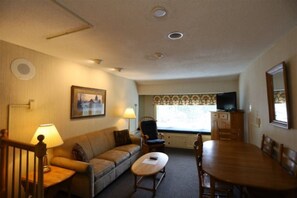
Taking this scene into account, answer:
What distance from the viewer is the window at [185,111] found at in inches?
217

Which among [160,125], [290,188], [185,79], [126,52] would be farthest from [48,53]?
[160,125]

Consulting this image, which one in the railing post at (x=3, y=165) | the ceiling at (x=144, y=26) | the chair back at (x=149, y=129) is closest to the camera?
the ceiling at (x=144, y=26)

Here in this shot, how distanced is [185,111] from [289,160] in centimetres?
423

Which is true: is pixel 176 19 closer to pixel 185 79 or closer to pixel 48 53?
Answer: pixel 48 53

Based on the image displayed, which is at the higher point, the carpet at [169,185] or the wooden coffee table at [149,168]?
the wooden coffee table at [149,168]

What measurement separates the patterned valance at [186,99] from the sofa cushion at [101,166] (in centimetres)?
345

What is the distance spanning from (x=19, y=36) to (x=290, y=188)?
328cm

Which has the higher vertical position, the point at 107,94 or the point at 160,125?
the point at 107,94

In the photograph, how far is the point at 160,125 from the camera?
6.16 m

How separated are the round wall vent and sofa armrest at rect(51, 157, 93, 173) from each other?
1.42 metres

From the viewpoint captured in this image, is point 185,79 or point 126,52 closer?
point 126,52

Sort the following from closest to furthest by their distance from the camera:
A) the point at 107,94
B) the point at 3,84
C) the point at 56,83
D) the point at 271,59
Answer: the point at 3,84, the point at 271,59, the point at 56,83, the point at 107,94

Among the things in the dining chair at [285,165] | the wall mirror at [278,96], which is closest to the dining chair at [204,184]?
the dining chair at [285,165]

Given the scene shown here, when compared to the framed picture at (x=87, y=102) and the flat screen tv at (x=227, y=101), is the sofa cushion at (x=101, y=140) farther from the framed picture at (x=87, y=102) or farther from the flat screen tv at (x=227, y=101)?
the flat screen tv at (x=227, y=101)
